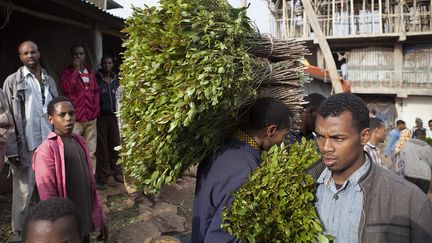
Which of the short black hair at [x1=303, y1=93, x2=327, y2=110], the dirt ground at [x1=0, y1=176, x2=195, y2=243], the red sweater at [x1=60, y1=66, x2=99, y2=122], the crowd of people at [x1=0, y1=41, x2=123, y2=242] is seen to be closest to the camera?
the crowd of people at [x1=0, y1=41, x2=123, y2=242]

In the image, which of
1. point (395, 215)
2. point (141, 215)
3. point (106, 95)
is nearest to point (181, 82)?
point (395, 215)

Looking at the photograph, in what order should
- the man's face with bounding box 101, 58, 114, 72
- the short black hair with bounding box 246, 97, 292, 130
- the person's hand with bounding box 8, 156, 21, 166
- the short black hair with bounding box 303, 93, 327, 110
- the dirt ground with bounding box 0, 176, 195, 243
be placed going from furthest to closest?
the man's face with bounding box 101, 58, 114, 72, the dirt ground with bounding box 0, 176, 195, 243, the person's hand with bounding box 8, 156, 21, 166, the short black hair with bounding box 303, 93, 327, 110, the short black hair with bounding box 246, 97, 292, 130

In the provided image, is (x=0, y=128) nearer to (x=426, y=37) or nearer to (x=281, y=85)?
(x=281, y=85)

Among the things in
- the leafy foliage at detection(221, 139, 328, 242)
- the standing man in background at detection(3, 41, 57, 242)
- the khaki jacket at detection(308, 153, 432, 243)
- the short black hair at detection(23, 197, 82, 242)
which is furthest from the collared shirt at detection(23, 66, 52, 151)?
the khaki jacket at detection(308, 153, 432, 243)

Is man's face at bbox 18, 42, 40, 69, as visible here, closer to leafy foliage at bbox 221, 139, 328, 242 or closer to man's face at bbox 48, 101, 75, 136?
man's face at bbox 48, 101, 75, 136

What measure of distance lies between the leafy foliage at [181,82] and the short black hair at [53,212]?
42cm

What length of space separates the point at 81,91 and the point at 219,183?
402 centimetres

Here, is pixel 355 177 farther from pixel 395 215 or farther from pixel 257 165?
pixel 257 165

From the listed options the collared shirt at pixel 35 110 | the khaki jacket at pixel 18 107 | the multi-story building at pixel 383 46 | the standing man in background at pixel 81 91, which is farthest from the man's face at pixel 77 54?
the multi-story building at pixel 383 46

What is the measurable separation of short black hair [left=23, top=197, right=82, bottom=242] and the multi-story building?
21224mm

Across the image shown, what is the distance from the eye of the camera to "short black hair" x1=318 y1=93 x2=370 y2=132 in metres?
1.84

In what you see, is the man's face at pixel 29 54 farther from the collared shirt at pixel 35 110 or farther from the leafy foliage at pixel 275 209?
the leafy foliage at pixel 275 209

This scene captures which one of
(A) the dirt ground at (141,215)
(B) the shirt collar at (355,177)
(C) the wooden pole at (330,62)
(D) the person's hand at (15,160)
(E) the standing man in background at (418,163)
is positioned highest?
(C) the wooden pole at (330,62)

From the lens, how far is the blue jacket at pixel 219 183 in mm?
1917
